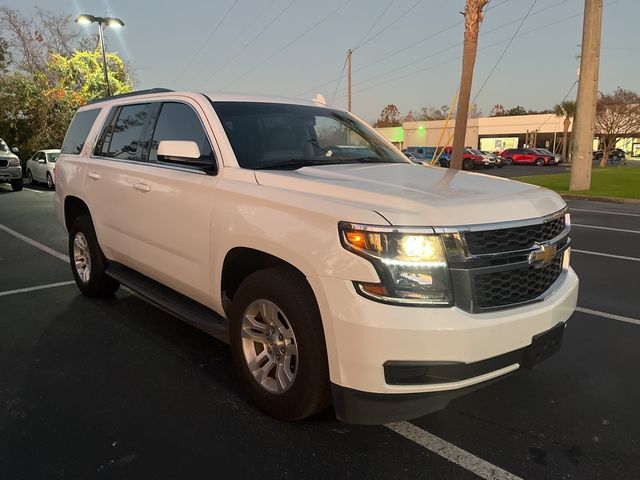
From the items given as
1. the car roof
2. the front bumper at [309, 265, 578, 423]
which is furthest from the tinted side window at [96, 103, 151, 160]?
the front bumper at [309, 265, 578, 423]

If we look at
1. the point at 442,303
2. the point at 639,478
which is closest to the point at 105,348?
the point at 442,303

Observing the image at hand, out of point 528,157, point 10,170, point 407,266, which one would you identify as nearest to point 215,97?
point 407,266

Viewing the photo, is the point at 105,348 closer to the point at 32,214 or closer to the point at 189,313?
the point at 189,313

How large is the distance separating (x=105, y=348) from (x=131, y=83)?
42796 millimetres

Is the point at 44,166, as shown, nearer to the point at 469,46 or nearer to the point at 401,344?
the point at 469,46

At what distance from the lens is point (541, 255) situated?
2.79m

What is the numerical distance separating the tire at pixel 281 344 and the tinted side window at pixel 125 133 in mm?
2032

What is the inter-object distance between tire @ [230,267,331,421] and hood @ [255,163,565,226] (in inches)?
20.3

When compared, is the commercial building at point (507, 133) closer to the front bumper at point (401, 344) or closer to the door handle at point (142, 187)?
the door handle at point (142, 187)

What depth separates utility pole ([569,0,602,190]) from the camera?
17391mm

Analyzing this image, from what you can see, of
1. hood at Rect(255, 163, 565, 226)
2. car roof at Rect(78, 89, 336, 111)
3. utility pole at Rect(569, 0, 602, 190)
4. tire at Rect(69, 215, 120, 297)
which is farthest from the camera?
utility pole at Rect(569, 0, 602, 190)

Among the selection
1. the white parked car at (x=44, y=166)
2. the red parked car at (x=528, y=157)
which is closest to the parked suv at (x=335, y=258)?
the white parked car at (x=44, y=166)

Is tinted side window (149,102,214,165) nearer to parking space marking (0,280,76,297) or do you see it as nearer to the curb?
parking space marking (0,280,76,297)

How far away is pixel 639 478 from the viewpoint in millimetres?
2564
